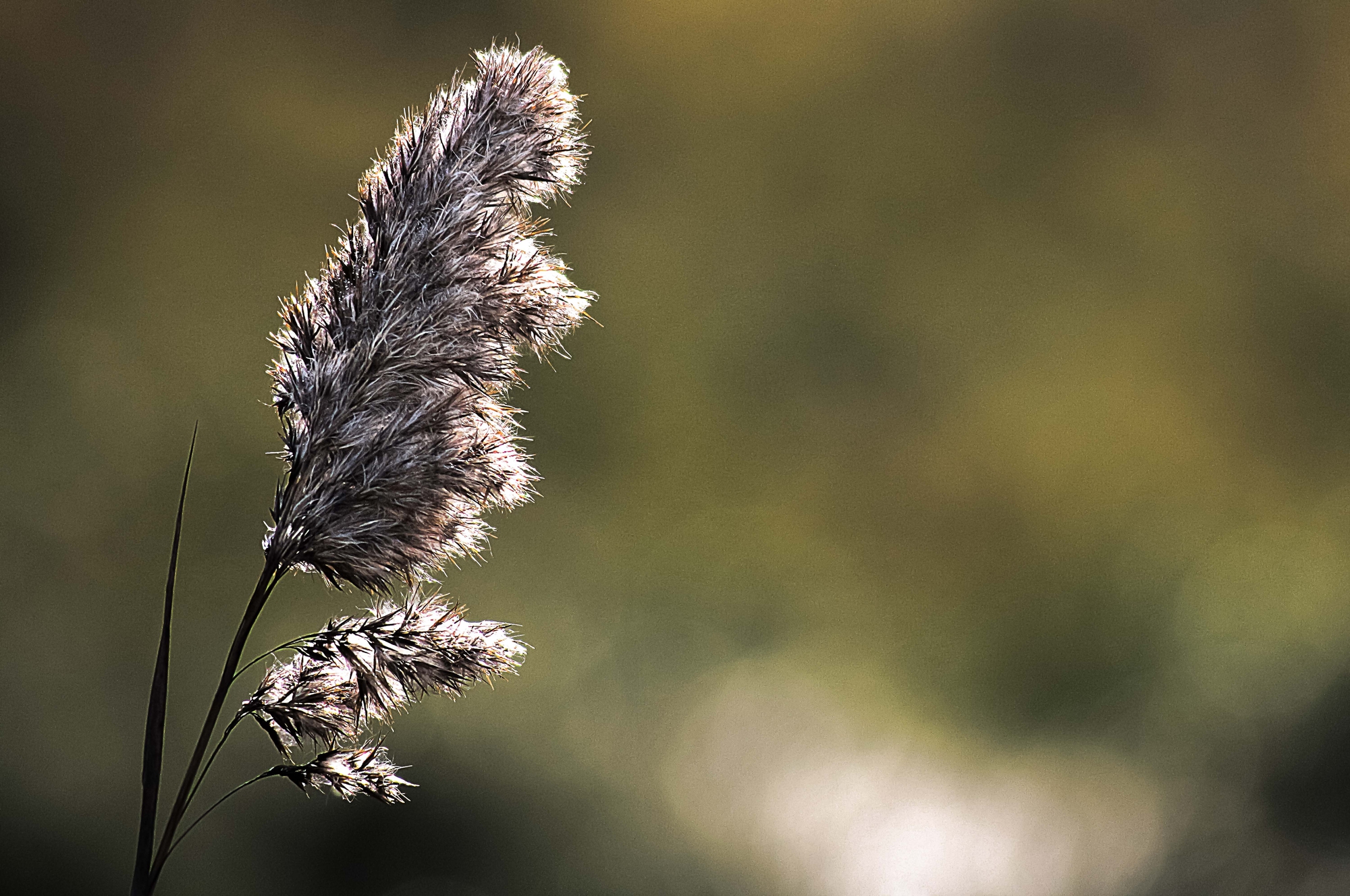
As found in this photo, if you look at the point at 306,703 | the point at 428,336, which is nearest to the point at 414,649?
the point at 306,703

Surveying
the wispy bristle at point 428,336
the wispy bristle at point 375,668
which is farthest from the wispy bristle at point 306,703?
the wispy bristle at point 428,336

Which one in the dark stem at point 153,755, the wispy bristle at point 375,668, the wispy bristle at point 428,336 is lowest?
the dark stem at point 153,755

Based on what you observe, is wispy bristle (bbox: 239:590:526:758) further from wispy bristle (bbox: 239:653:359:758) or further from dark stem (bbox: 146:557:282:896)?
dark stem (bbox: 146:557:282:896)

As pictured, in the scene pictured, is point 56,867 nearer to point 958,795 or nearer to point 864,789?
point 864,789

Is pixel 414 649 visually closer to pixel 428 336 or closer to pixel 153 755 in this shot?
pixel 153 755

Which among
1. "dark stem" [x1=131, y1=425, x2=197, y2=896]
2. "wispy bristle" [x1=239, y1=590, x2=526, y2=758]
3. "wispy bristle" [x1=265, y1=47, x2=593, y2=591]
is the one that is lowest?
"dark stem" [x1=131, y1=425, x2=197, y2=896]

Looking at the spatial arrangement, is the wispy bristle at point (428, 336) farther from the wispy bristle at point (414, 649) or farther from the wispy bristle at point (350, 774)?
the wispy bristle at point (350, 774)

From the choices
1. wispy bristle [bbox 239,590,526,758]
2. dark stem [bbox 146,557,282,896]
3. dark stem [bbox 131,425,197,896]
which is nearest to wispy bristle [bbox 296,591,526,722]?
wispy bristle [bbox 239,590,526,758]
